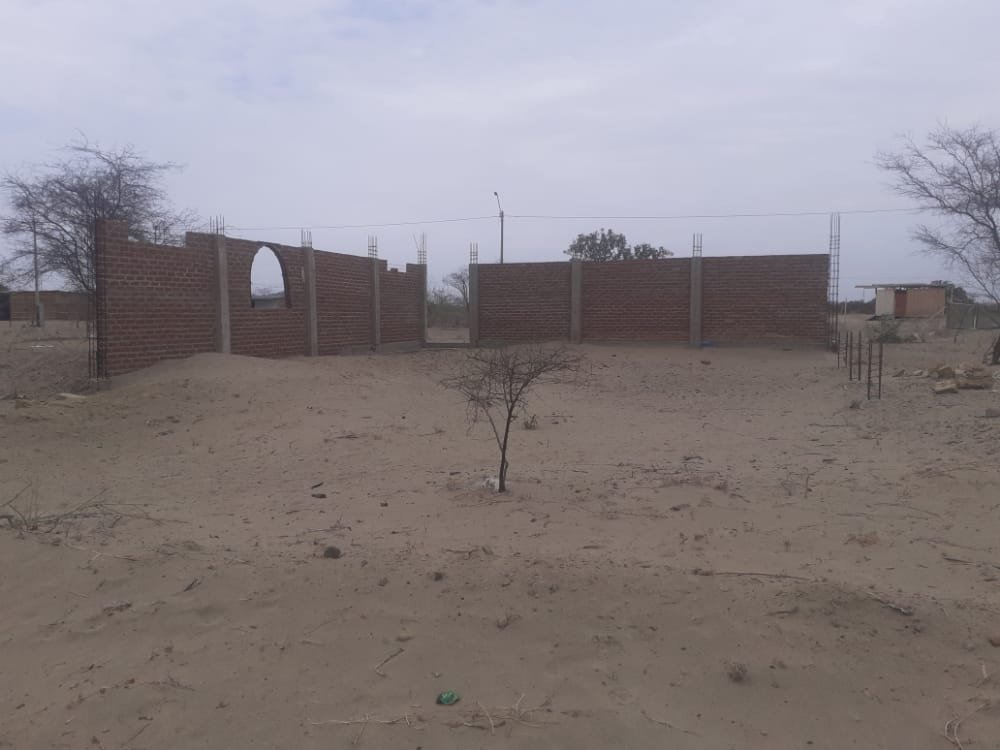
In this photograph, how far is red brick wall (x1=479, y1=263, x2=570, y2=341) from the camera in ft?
69.6

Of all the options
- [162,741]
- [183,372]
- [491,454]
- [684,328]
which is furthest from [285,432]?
[684,328]

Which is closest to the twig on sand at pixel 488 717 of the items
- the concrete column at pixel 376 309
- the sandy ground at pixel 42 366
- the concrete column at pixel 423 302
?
the sandy ground at pixel 42 366

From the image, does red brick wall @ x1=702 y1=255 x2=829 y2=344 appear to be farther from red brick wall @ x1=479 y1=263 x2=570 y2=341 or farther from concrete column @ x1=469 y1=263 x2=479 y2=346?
concrete column @ x1=469 y1=263 x2=479 y2=346

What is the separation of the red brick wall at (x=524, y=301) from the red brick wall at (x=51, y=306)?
48.3 ft

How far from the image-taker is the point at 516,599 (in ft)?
12.1

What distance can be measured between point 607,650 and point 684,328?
17752 mm

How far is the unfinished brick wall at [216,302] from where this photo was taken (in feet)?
39.4

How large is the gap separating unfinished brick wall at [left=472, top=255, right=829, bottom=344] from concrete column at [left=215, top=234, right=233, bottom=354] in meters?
9.26

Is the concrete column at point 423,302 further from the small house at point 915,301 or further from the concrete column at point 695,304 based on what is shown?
the small house at point 915,301

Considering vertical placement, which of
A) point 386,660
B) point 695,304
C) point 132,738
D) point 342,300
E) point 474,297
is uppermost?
point 474,297

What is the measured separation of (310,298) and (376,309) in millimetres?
2871

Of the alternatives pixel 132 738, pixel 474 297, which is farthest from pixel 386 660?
pixel 474 297

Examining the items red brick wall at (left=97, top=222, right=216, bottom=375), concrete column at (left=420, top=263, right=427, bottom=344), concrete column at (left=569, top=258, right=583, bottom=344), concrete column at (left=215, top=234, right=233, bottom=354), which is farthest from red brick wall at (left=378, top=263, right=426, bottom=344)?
red brick wall at (left=97, top=222, right=216, bottom=375)

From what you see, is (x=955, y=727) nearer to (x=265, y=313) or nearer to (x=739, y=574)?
(x=739, y=574)
